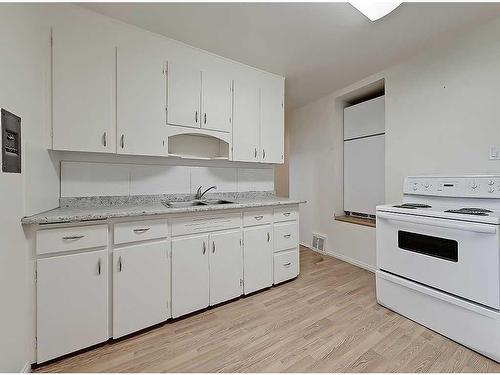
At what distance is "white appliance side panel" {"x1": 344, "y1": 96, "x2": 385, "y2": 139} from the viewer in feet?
9.36

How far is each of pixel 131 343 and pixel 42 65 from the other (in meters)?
1.96

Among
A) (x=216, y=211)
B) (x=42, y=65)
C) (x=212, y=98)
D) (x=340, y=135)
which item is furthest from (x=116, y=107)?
(x=340, y=135)

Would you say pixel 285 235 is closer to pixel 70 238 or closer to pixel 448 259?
pixel 448 259

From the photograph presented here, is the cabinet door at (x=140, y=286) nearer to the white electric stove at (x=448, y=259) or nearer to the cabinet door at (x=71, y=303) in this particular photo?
the cabinet door at (x=71, y=303)

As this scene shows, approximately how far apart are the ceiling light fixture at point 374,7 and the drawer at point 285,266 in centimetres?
216

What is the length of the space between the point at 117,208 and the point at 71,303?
2.20 feet

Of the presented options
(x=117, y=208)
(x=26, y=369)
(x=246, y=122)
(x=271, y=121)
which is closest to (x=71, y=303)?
(x=26, y=369)

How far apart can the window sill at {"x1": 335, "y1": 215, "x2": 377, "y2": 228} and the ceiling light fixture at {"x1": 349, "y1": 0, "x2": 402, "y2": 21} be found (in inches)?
83.7

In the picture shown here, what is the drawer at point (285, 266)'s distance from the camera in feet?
7.87

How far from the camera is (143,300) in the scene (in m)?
1.65

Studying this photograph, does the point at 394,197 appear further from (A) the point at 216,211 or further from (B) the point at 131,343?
(B) the point at 131,343

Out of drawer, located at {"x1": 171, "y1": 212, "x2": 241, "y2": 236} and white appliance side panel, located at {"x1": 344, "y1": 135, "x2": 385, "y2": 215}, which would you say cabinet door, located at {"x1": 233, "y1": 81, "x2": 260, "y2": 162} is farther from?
white appliance side panel, located at {"x1": 344, "y1": 135, "x2": 385, "y2": 215}

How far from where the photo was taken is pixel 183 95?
2092 millimetres

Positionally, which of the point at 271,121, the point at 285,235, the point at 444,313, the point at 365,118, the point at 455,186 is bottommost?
the point at 444,313
